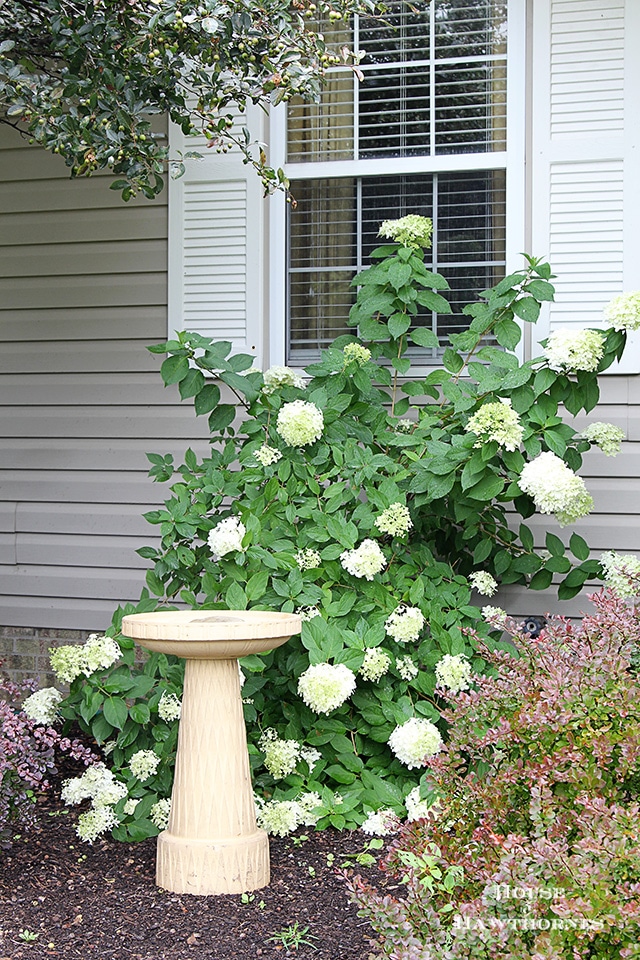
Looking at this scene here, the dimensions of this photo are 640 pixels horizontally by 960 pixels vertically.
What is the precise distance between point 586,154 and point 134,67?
177 cm

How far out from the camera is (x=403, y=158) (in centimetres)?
418

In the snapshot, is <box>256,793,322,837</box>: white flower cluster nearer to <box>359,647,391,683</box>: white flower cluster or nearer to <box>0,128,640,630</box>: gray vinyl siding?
<box>359,647,391,683</box>: white flower cluster

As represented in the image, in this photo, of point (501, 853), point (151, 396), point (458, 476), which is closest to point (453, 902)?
point (501, 853)

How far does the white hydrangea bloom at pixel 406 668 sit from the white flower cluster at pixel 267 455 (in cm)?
81

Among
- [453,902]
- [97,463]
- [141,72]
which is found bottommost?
[453,902]

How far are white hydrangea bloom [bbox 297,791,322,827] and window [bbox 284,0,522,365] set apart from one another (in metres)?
1.86

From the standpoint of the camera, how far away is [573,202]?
12.9 ft

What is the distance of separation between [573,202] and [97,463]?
2.29 metres

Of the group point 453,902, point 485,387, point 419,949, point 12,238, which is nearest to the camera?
point 419,949

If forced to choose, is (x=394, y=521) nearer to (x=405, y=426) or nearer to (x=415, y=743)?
(x=405, y=426)

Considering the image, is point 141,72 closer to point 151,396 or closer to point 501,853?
point 151,396

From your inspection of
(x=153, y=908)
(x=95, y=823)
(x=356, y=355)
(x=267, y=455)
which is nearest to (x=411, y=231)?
(x=356, y=355)

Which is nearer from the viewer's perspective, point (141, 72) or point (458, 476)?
point (141, 72)

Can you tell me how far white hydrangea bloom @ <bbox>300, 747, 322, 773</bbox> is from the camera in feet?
10.7
